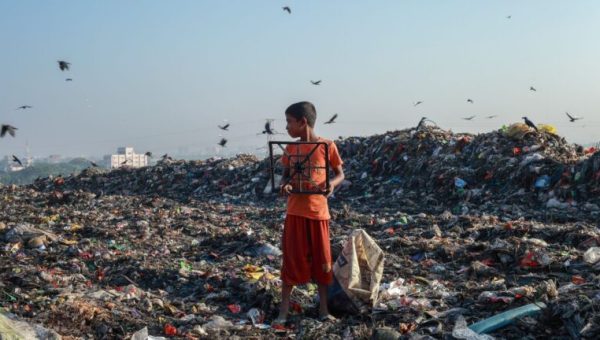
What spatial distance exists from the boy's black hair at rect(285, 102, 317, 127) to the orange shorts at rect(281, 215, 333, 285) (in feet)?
2.06

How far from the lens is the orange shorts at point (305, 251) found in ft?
12.0

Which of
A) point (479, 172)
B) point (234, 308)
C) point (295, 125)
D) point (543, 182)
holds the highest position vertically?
point (295, 125)

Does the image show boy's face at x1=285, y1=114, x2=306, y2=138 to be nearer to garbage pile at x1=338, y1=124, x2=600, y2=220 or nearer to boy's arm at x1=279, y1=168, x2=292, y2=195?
boy's arm at x1=279, y1=168, x2=292, y2=195

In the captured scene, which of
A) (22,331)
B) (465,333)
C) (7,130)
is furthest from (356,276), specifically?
(7,130)

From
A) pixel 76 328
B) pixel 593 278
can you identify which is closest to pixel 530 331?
pixel 593 278

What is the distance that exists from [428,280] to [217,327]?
2.14m

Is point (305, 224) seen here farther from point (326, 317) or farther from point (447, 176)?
point (447, 176)

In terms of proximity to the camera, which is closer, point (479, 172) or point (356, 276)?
point (356, 276)

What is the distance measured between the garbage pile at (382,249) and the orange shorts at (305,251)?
31cm

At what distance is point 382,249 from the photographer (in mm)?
6492

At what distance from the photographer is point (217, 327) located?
3732mm

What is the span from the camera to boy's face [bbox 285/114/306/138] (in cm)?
368

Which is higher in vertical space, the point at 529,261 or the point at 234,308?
the point at 529,261

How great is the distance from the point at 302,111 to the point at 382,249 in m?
3.22
